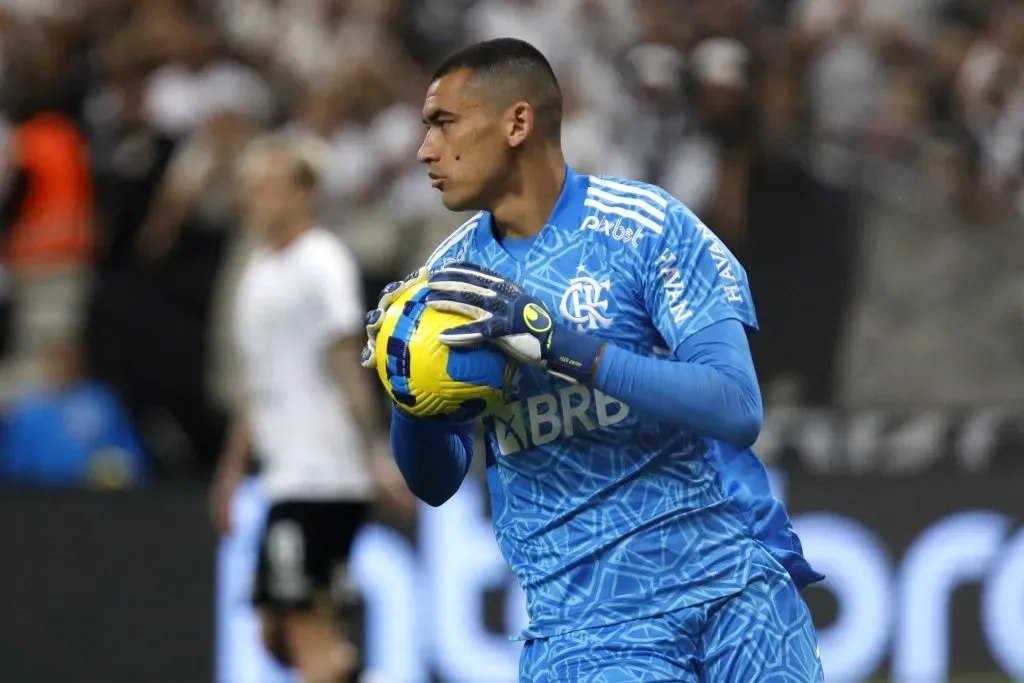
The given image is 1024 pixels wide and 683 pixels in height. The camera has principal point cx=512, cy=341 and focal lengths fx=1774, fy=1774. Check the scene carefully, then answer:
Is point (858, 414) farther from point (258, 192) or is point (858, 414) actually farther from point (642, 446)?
point (642, 446)

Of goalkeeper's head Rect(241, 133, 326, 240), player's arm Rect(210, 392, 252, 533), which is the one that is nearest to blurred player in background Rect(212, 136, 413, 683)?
goalkeeper's head Rect(241, 133, 326, 240)

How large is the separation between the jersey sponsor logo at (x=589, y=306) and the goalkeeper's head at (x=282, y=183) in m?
3.76

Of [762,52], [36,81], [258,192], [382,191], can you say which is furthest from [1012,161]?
[36,81]

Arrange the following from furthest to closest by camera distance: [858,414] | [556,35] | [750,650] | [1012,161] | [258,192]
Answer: [556,35] < [1012,161] < [858,414] < [258,192] < [750,650]

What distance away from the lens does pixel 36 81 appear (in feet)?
31.8

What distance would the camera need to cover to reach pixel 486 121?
360 cm

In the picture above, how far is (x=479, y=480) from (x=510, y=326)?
Answer: 534 centimetres

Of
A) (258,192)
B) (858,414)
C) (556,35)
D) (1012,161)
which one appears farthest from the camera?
(556,35)

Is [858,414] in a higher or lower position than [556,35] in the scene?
lower

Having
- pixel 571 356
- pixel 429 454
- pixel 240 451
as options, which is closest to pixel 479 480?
pixel 240 451

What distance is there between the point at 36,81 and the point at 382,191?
6.62ft

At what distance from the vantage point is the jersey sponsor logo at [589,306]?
138 inches

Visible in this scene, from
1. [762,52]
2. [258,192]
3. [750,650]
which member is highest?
[762,52]

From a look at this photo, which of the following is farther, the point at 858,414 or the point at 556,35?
the point at 556,35
